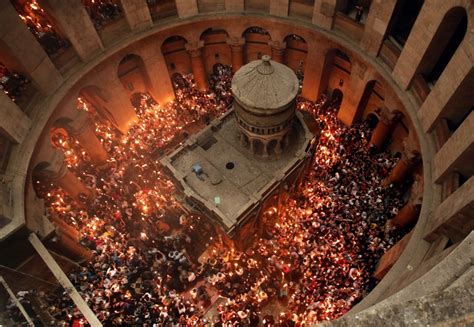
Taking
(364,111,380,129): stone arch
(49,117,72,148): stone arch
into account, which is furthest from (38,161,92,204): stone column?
(364,111,380,129): stone arch

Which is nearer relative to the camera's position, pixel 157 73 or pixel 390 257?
pixel 390 257

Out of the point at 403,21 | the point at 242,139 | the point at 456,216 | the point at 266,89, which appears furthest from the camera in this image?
the point at 242,139

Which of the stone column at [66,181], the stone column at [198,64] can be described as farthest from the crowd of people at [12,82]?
the stone column at [198,64]

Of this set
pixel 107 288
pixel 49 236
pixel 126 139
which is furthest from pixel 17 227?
pixel 126 139

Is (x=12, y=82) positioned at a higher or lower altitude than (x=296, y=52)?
higher

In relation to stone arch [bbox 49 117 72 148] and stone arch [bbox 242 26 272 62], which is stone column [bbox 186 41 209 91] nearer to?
stone arch [bbox 242 26 272 62]

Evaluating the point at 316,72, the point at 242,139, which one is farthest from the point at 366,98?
the point at 242,139

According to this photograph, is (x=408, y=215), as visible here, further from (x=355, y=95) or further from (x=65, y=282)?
(x=65, y=282)
